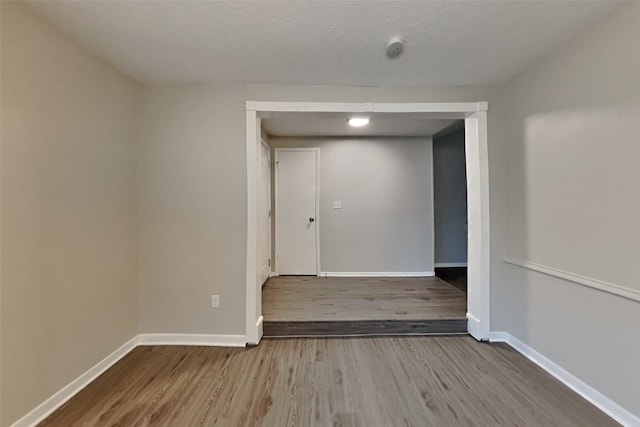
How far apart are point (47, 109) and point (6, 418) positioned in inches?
69.0

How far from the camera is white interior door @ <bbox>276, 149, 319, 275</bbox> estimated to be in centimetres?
455

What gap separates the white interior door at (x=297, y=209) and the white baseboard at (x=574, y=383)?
2685mm

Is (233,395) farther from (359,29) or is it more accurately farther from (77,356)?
(359,29)

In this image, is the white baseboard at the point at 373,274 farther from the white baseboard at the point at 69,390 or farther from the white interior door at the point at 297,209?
the white baseboard at the point at 69,390

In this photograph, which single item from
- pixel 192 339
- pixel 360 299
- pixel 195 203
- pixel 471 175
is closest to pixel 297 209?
pixel 360 299

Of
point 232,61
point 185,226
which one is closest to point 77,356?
point 185,226

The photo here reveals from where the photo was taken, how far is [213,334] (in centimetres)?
263

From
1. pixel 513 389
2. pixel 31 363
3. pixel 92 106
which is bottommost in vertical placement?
pixel 513 389

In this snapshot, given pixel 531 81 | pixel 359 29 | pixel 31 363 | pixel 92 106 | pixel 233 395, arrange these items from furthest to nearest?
pixel 531 81
pixel 92 106
pixel 233 395
pixel 359 29
pixel 31 363

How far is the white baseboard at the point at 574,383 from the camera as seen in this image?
1.65 metres

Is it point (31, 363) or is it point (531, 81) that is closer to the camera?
point (31, 363)

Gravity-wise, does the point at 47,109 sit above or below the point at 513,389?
above

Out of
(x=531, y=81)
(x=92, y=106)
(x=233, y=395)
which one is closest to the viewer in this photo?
(x=233, y=395)

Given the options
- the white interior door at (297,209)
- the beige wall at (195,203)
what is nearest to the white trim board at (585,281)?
the beige wall at (195,203)
